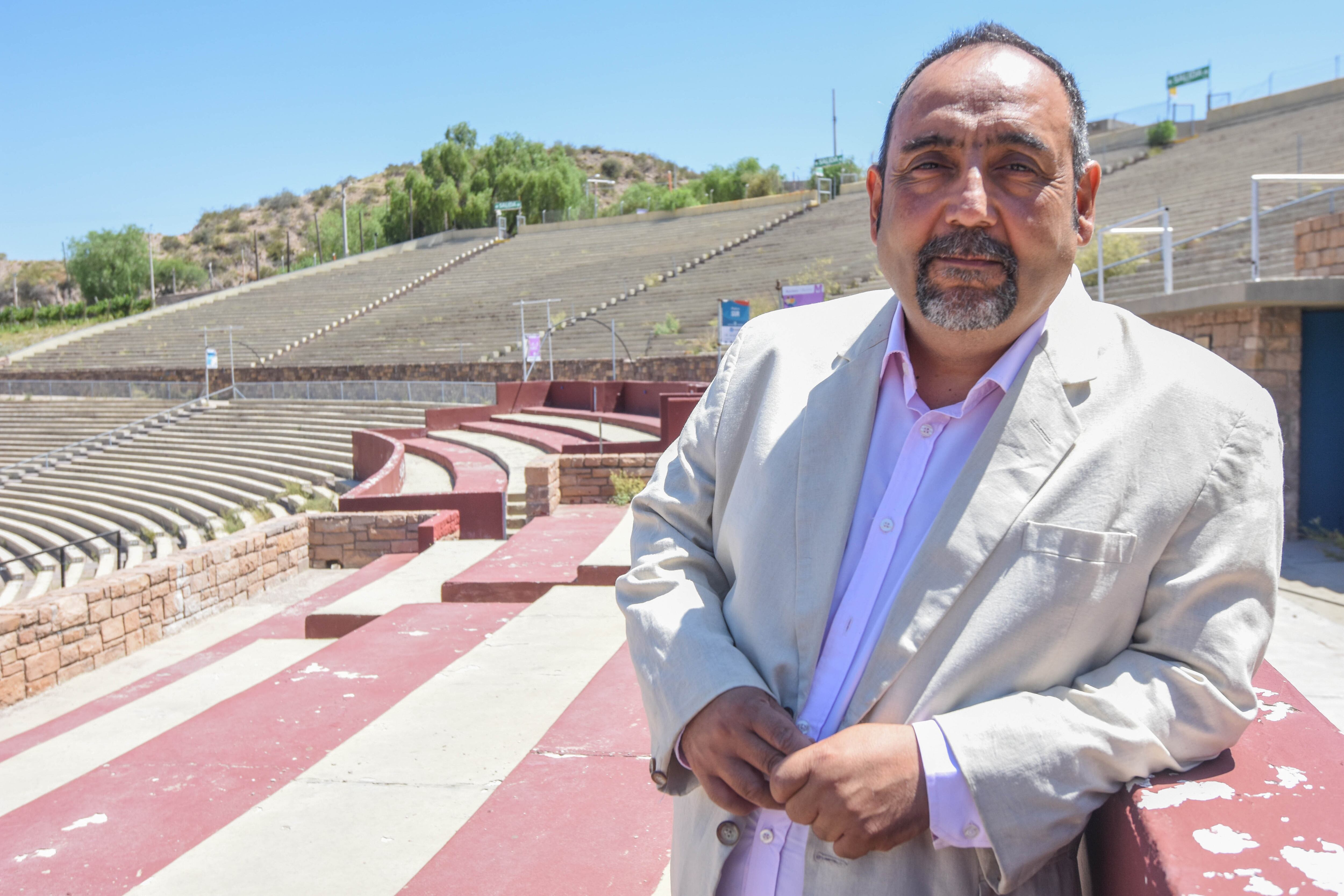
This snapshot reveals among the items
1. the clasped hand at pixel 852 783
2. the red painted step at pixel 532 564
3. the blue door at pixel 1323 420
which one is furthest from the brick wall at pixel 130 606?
the blue door at pixel 1323 420

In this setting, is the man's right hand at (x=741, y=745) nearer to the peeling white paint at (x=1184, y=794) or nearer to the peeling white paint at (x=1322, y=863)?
the peeling white paint at (x=1184, y=794)

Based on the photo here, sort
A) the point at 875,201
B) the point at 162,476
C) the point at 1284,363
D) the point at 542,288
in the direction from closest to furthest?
the point at 875,201 < the point at 1284,363 < the point at 162,476 < the point at 542,288

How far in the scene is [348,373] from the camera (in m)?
32.7

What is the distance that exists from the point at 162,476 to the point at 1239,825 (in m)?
21.9

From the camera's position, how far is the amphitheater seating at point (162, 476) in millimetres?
15203

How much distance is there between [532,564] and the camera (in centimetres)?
604

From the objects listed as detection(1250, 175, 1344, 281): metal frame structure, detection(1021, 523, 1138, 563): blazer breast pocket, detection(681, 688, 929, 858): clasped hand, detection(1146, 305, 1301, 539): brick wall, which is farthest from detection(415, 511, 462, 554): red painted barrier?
detection(1021, 523, 1138, 563): blazer breast pocket

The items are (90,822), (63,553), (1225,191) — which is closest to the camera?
(90,822)

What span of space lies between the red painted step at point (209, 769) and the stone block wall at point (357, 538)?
547 cm

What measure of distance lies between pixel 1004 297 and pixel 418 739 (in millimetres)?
2739

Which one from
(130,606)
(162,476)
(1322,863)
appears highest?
(1322,863)

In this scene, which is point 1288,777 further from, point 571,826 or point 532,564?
point 532,564

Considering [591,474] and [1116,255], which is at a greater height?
[1116,255]

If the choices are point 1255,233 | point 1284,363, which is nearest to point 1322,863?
point 1284,363
